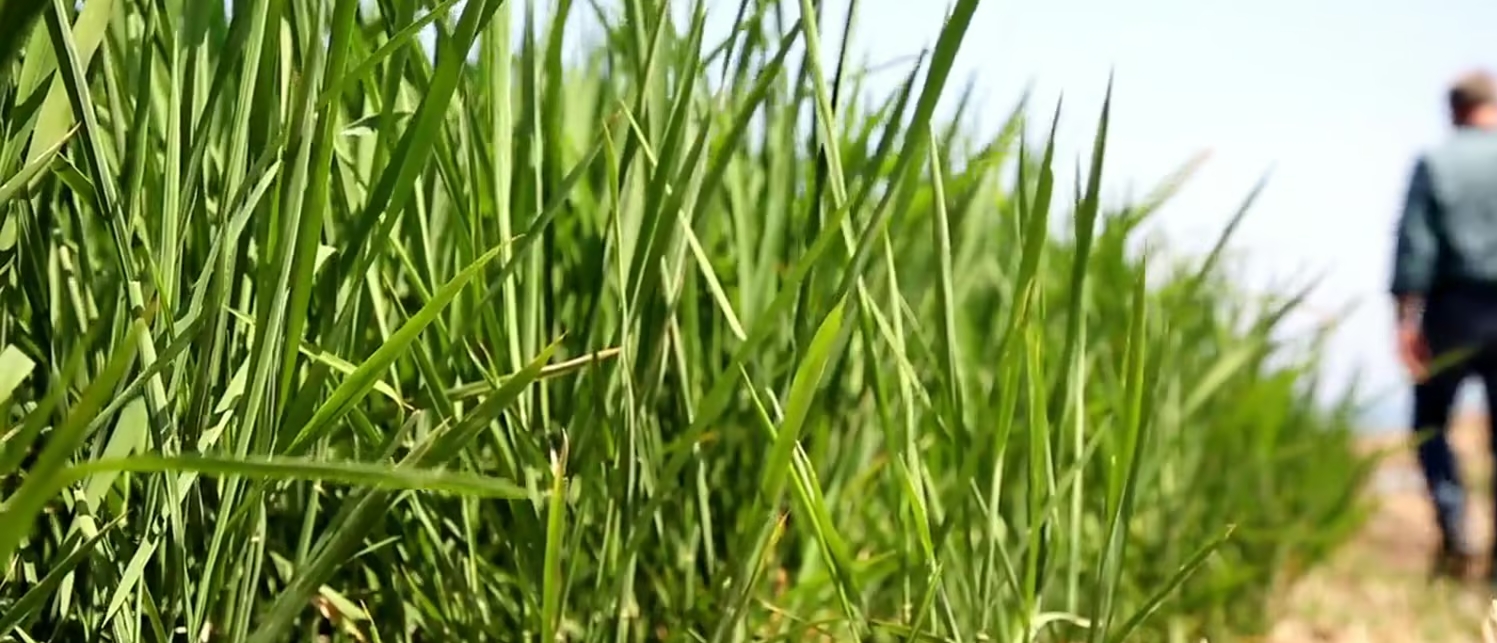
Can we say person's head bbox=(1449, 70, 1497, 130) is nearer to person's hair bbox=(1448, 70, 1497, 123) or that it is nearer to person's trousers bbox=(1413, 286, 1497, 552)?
person's hair bbox=(1448, 70, 1497, 123)

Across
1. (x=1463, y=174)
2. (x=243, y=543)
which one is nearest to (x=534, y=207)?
(x=243, y=543)

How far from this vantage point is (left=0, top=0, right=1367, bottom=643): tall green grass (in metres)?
0.28

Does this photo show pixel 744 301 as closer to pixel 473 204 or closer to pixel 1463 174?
pixel 473 204

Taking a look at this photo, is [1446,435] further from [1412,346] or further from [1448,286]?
[1448,286]

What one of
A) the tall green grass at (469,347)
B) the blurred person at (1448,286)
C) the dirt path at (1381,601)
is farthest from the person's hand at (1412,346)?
the tall green grass at (469,347)

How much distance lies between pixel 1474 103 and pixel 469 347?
8.10 ft

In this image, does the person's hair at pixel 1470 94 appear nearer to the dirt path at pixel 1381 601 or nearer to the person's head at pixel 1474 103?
the person's head at pixel 1474 103

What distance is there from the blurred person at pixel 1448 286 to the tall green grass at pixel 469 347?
1947 mm

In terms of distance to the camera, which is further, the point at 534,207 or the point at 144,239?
the point at 534,207

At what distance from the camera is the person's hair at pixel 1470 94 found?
2295 mm

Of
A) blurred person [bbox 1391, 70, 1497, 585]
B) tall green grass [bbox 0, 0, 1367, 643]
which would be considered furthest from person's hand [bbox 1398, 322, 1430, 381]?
tall green grass [bbox 0, 0, 1367, 643]

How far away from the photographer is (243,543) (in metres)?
0.30

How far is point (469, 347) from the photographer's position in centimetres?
35

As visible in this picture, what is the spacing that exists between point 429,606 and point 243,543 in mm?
96
